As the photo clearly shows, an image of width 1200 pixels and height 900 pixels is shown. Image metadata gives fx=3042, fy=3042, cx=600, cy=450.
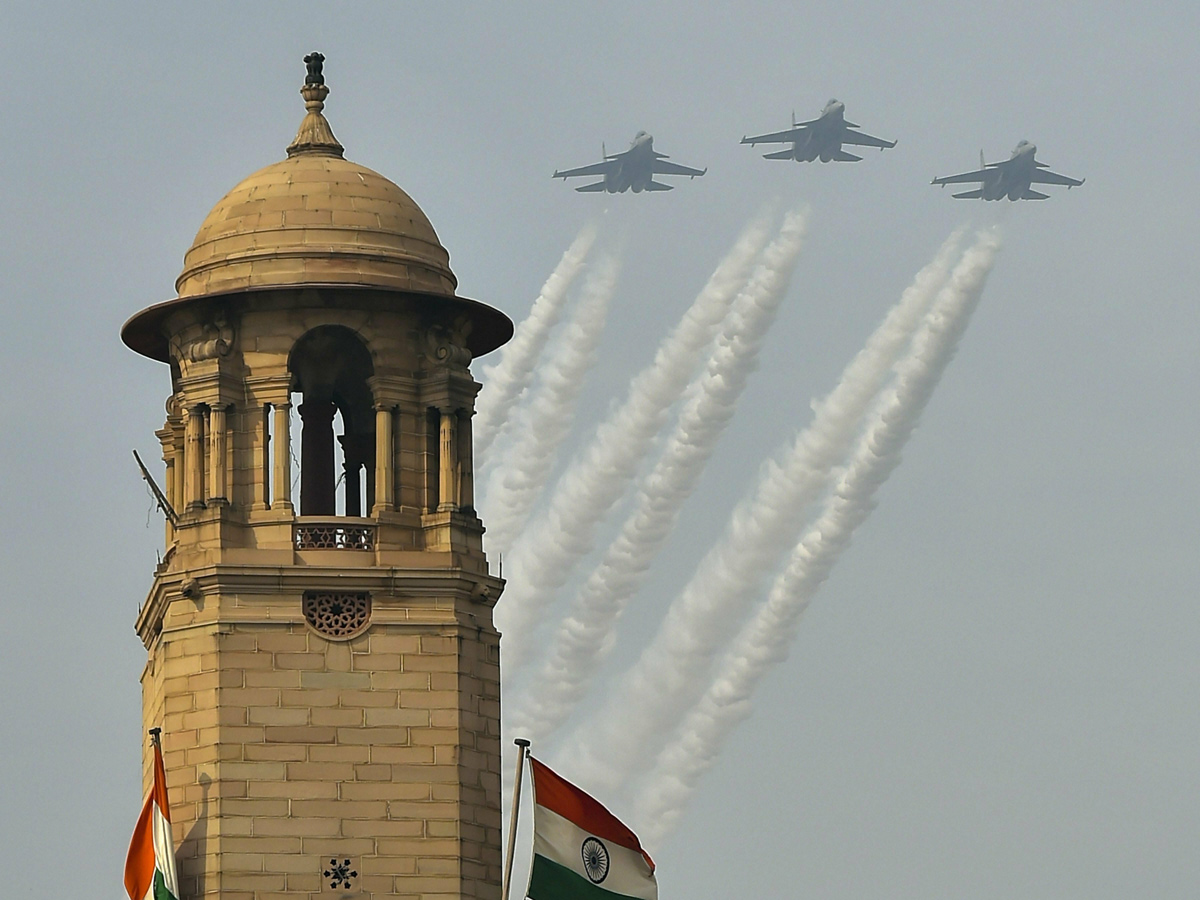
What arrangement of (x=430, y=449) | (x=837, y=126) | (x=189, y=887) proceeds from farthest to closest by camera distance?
(x=837, y=126) < (x=430, y=449) < (x=189, y=887)

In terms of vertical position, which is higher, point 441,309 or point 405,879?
point 441,309

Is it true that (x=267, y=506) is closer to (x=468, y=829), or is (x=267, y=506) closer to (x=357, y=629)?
(x=357, y=629)

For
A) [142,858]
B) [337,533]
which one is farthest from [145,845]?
[337,533]

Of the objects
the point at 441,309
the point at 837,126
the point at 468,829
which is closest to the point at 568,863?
the point at 468,829

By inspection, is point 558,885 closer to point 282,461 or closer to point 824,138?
point 282,461

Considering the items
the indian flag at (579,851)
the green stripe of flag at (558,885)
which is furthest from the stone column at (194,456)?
the green stripe of flag at (558,885)

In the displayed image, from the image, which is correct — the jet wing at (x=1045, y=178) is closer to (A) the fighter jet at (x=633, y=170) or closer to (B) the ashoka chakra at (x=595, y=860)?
(A) the fighter jet at (x=633, y=170)
